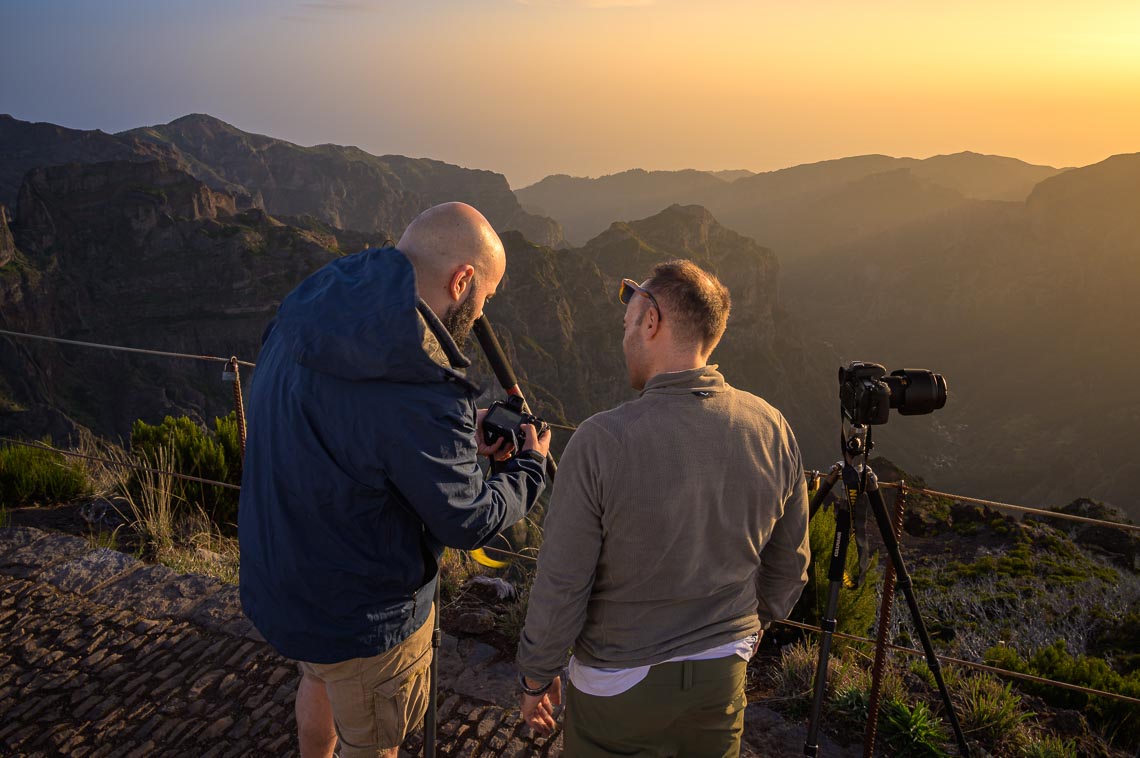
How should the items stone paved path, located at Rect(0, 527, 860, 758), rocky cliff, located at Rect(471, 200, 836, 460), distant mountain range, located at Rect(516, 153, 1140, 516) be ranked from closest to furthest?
stone paved path, located at Rect(0, 527, 860, 758) < distant mountain range, located at Rect(516, 153, 1140, 516) < rocky cliff, located at Rect(471, 200, 836, 460)

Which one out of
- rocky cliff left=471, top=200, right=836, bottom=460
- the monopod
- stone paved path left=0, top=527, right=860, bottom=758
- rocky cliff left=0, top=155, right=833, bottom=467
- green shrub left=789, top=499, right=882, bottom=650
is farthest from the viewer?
rocky cliff left=471, top=200, right=836, bottom=460

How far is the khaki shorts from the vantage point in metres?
2.01

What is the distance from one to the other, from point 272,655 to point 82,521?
3.01 metres

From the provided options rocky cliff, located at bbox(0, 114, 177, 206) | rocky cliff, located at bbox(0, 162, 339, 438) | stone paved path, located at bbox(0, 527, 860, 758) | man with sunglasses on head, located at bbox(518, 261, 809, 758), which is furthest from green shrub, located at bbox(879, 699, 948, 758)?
rocky cliff, located at bbox(0, 114, 177, 206)

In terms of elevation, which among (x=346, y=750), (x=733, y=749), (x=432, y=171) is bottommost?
(x=346, y=750)

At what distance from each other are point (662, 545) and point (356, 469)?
28.9 inches

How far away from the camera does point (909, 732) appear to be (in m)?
3.03

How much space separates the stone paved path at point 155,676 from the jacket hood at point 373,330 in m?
1.98

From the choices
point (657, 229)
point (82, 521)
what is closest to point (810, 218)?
point (657, 229)

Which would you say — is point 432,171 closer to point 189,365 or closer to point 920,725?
point 189,365

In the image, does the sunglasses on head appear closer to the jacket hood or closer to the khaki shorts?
the jacket hood

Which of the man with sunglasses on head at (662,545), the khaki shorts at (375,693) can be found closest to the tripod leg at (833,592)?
the man with sunglasses on head at (662,545)

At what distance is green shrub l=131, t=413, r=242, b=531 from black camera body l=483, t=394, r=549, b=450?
414 cm

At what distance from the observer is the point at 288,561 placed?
1824 millimetres
